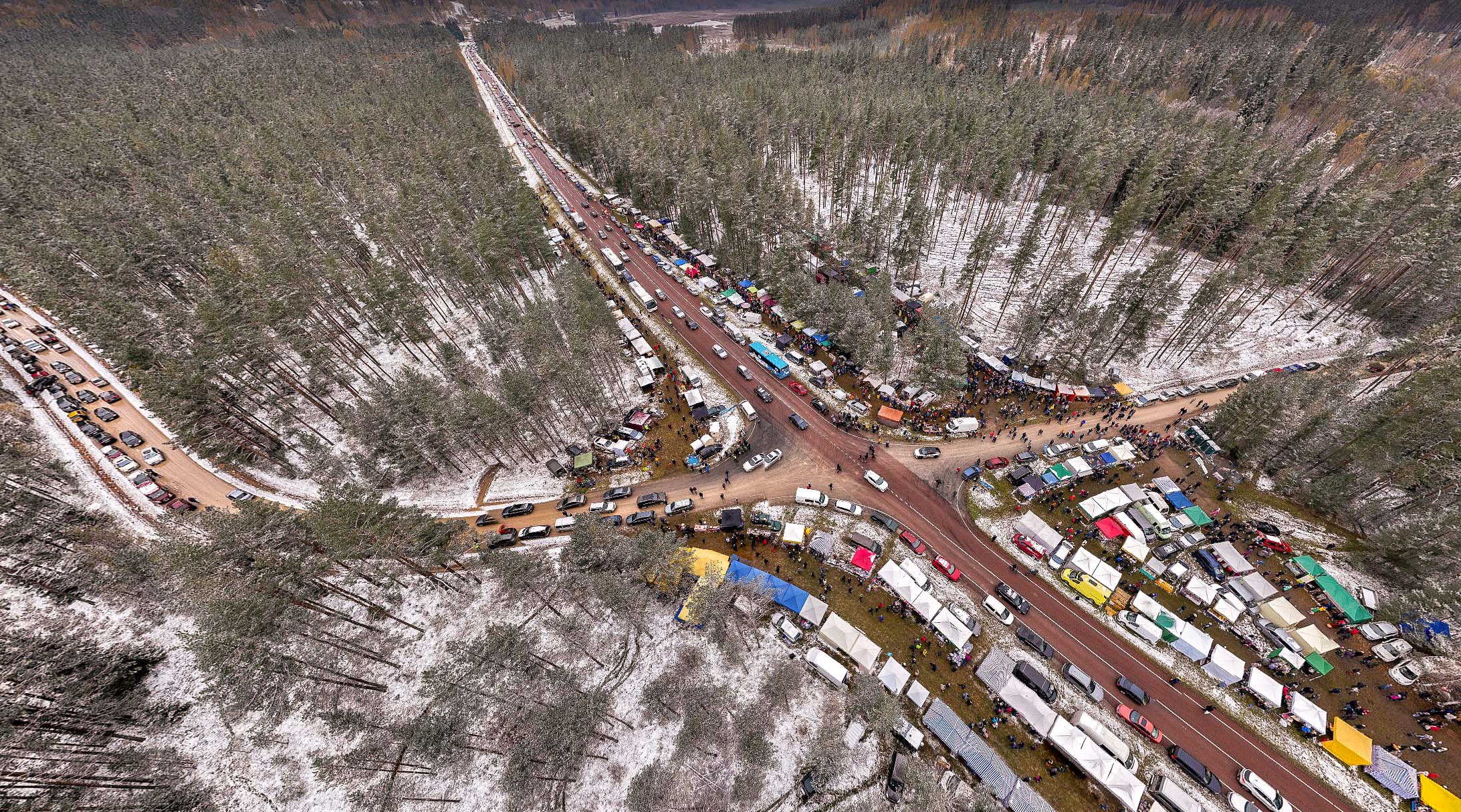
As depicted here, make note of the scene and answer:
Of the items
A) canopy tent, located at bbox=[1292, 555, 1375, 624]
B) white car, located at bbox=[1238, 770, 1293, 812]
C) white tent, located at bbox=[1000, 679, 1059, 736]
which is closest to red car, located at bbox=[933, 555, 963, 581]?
white tent, located at bbox=[1000, 679, 1059, 736]

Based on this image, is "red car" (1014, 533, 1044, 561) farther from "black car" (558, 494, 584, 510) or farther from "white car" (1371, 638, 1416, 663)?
"black car" (558, 494, 584, 510)

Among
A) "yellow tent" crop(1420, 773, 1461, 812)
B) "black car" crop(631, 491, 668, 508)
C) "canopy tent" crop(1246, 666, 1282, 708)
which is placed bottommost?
"yellow tent" crop(1420, 773, 1461, 812)

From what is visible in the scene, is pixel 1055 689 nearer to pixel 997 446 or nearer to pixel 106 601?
pixel 997 446

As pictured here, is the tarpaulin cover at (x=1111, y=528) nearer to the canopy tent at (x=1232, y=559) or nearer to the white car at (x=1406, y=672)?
the canopy tent at (x=1232, y=559)

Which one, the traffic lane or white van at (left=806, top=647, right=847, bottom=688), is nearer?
white van at (left=806, top=647, right=847, bottom=688)

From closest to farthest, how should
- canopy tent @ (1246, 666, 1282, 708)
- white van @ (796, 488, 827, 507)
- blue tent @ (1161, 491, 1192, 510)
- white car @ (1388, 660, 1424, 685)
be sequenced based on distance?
canopy tent @ (1246, 666, 1282, 708), white car @ (1388, 660, 1424, 685), blue tent @ (1161, 491, 1192, 510), white van @ (796, 488, 827, 507)

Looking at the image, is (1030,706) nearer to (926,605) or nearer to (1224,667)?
(926,605)

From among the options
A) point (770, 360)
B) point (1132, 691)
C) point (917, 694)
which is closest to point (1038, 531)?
point (1132, 691)
